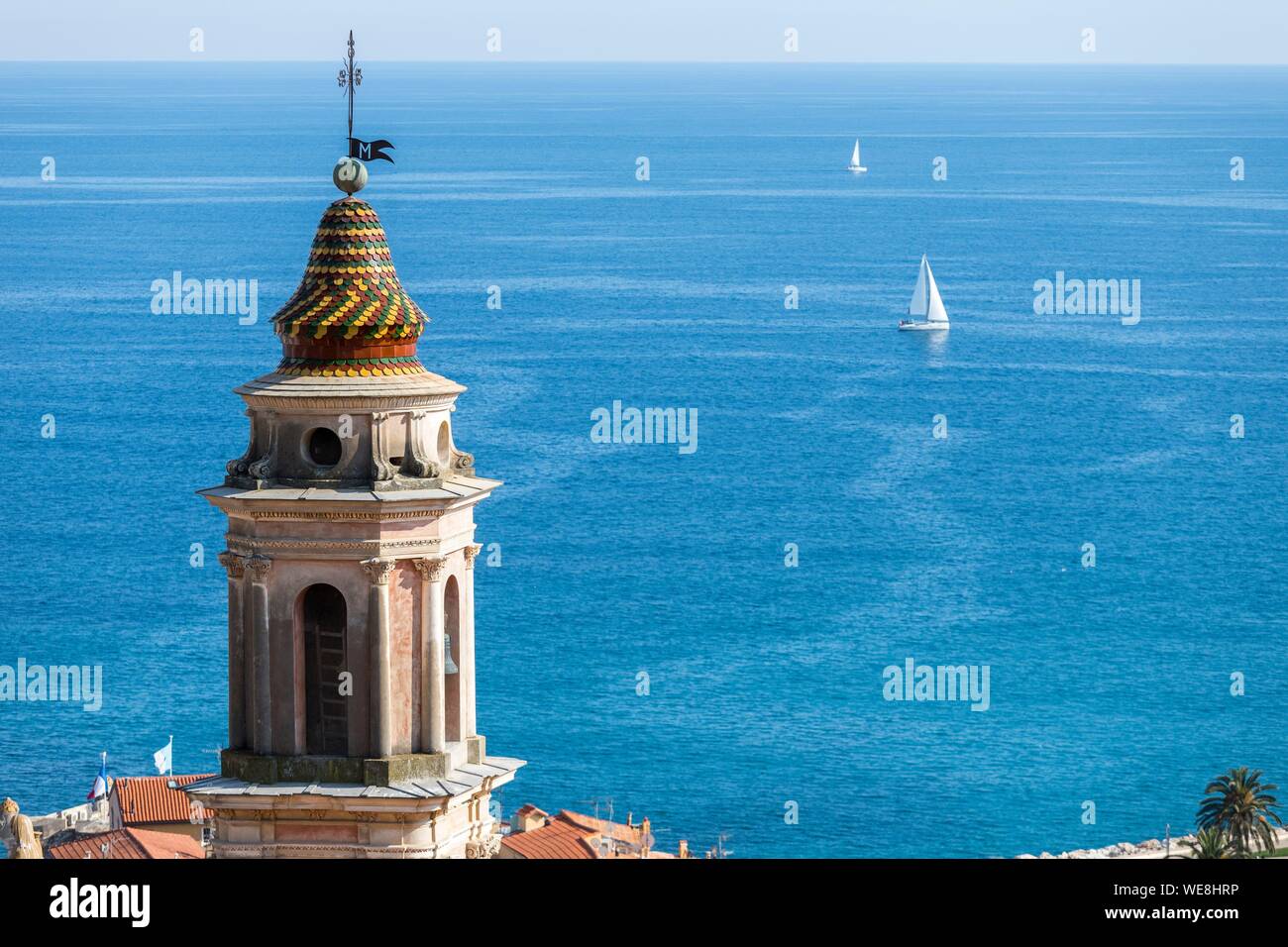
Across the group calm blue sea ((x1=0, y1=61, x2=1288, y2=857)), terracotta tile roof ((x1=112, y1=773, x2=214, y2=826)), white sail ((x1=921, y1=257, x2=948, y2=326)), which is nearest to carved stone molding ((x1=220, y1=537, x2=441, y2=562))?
terracotta tile roof ((x1=112, y1=773, x2=214, y2=826))

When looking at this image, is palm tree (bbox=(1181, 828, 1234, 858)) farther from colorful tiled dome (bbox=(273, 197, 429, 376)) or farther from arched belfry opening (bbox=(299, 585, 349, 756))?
colorful tiled dome (bbox=(273, 197, 429, 376))

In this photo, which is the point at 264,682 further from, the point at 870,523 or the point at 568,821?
the point at 870,523

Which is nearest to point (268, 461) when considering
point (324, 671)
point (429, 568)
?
point (429, 568)

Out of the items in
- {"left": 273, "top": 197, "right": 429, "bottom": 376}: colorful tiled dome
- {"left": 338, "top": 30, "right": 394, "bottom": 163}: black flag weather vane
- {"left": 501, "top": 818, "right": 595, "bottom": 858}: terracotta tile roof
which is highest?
{"left": 338, "top": 30, "right": 394, "bottom": 163}: black flag weather vane

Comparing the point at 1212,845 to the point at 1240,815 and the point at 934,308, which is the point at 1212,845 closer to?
the point at 1240,815

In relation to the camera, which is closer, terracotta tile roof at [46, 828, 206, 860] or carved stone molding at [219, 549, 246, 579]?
carved stone molding at [219, 549, 246, 579]

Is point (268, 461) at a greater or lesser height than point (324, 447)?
lesser

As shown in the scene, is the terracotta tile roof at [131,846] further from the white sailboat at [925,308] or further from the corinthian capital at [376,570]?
the white sailboat at [925,308]
